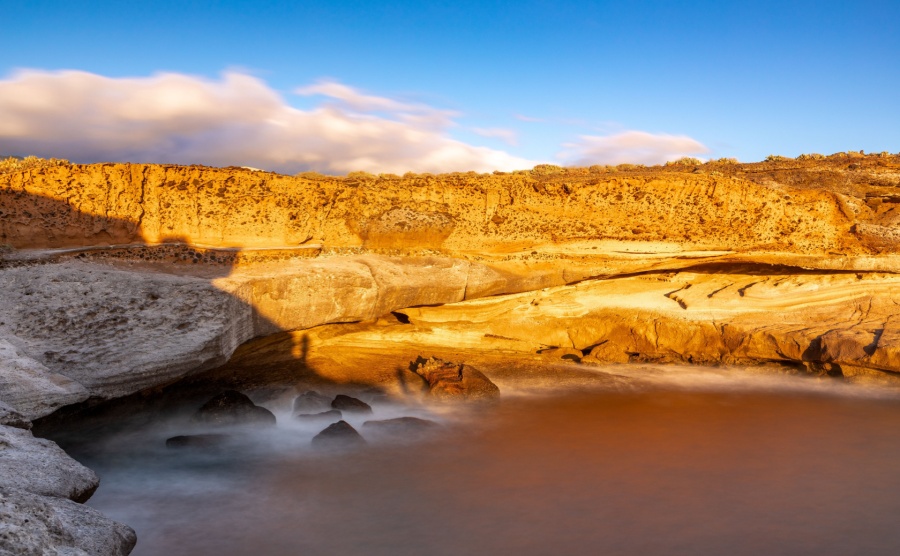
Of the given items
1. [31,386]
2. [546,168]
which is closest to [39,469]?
[31,386]

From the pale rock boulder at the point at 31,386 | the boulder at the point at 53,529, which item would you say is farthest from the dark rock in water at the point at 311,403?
the boulder at the point at 53,529

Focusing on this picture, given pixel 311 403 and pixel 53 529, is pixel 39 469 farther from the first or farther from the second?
pixel 311 403

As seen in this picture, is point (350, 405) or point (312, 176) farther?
point (312, 176)

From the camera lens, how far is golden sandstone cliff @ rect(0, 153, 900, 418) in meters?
8.78

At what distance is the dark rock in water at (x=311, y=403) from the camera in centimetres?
873

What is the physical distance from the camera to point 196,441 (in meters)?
7.48

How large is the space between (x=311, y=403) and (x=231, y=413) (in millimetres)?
1098

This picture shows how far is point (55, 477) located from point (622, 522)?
4.72 m

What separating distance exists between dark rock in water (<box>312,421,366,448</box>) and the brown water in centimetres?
22

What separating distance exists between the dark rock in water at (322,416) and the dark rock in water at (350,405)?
0.52ft

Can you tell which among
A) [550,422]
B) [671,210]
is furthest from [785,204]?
[550,422]

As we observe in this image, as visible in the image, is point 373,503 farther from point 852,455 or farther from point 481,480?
→ point 852,455

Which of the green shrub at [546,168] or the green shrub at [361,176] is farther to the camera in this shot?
the green shrub at [546,168]

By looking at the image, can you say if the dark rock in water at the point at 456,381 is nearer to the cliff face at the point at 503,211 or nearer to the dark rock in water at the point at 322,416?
the dark rock in water at the point at 322,416
